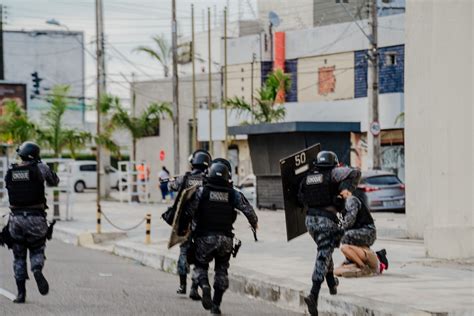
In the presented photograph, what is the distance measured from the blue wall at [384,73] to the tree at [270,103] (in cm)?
314

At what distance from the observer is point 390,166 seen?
1742 inches

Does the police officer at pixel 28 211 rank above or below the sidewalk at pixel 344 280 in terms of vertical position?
above

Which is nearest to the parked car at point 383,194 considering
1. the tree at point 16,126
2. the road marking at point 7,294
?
the tree at point 16,126

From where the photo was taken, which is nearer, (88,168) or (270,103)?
(270,103)

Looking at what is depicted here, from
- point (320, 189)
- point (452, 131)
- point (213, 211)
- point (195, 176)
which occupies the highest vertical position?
point (452, 131)

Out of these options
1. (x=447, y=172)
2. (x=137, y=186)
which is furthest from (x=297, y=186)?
(x=137, y=186)

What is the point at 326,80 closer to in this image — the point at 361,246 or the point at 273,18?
the point at 273,18

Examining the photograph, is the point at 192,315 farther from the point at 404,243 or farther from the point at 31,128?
the point at 31,128

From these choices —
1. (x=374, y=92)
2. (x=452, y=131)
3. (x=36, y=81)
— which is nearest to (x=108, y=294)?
(x=452, y=131)

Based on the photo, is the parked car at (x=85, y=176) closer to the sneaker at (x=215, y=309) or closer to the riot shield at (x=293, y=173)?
the riot shield at (x=293, y=173)

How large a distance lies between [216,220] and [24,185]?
268cm

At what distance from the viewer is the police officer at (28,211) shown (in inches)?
540

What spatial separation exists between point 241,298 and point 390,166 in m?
29.5

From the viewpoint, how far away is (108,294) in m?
14.9
